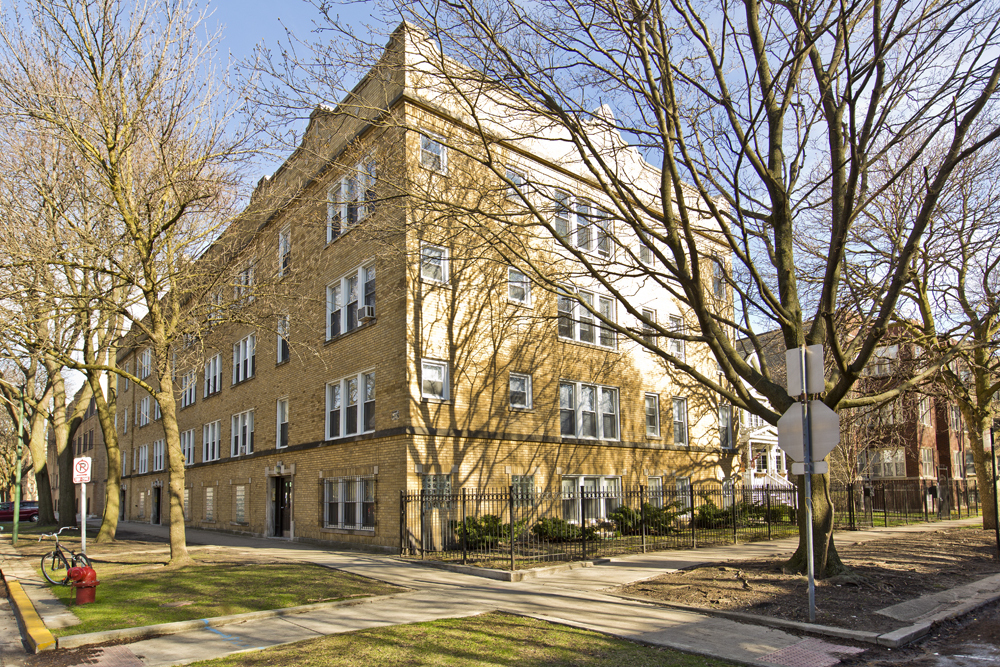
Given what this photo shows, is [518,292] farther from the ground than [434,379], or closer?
farther from the ground

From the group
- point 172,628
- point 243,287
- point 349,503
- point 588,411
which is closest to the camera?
point 172,628

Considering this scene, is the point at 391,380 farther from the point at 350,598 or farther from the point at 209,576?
the point at 350,598

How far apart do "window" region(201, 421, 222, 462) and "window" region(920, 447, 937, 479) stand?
3781 cm

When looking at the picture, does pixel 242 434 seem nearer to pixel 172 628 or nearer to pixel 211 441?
pixel 211 441

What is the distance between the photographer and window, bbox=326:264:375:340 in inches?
768

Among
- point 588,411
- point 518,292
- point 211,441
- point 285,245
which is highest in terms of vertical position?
point 285,245

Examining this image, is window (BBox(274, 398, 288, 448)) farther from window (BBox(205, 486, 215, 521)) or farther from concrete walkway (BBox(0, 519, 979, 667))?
concrete walkway (BBox(0, 519, 979, 667))

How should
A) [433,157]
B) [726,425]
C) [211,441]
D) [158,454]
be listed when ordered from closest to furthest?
[433,157] < [726,425] < [211,441] < [158,454]

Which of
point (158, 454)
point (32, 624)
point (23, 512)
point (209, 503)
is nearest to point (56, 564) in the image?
point (32, 624)

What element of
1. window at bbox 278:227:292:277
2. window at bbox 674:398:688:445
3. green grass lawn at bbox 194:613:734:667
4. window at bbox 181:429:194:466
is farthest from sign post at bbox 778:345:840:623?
window at bbox 181:429:194:466

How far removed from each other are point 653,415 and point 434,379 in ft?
34.0

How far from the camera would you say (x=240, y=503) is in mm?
27469

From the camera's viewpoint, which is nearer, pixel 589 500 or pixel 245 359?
pixel 589 500

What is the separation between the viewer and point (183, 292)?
1590cm
